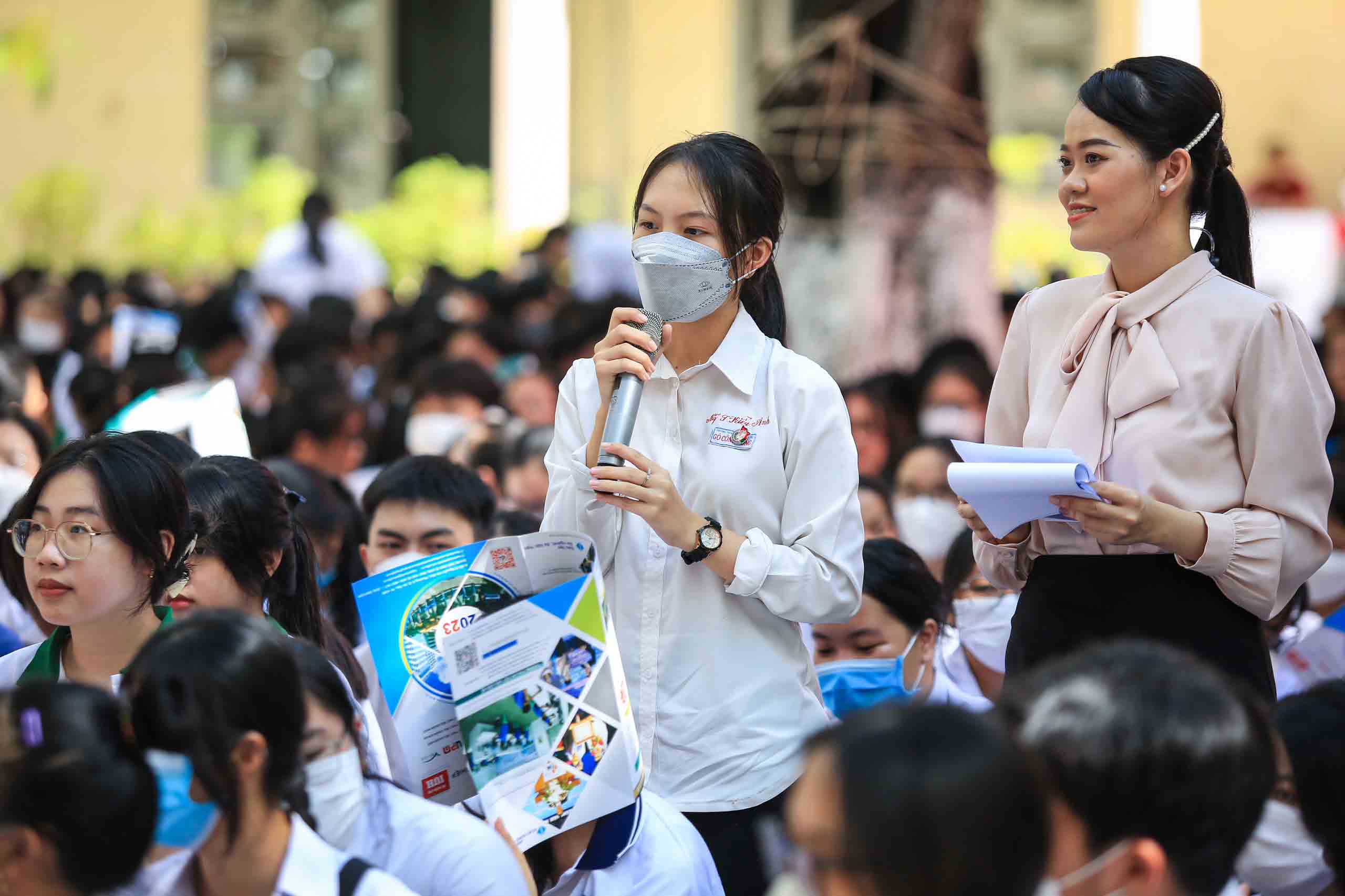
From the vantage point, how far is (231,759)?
2.18 metres

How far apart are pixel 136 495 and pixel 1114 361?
169 centimetres

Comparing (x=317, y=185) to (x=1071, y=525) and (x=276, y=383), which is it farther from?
(x=1071, y=525)

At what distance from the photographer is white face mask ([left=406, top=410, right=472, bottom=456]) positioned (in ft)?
20.3

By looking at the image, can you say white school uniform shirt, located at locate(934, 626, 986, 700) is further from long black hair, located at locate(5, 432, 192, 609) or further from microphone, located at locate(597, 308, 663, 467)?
long black hair, located at locate(5, 432, 192, 609)

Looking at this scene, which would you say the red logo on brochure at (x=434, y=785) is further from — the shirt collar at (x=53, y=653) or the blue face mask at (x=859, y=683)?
the blue face mask at (x=859, y=683)

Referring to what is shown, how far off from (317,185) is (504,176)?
182cm

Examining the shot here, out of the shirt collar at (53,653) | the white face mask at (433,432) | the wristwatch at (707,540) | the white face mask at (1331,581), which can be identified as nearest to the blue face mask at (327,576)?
the shirt collar at (53,653)

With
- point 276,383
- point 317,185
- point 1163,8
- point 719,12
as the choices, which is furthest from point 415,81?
point 276,383

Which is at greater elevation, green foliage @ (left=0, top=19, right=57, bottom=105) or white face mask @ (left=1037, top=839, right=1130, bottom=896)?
green foliage @ (left=0, top=19, right=57, bottom=105)

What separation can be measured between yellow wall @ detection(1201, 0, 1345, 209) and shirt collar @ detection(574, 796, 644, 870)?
1180cm

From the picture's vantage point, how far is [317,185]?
16.5m

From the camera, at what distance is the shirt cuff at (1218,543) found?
2.57 metres

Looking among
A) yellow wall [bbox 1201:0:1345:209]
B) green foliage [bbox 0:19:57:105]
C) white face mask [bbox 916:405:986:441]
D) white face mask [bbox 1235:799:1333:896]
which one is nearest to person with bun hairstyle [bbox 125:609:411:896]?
white face mask [bbox 1235:799:1333:896]

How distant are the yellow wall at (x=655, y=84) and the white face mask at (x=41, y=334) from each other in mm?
3714
